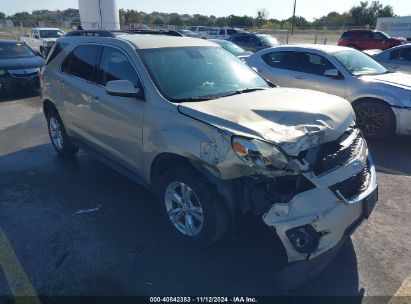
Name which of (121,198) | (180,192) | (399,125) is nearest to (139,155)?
(180,192)

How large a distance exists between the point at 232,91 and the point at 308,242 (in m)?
1.80

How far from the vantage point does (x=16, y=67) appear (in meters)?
10.4

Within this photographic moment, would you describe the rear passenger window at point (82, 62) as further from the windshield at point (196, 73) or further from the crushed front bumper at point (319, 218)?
the crushed front bumper at point (319, 218)

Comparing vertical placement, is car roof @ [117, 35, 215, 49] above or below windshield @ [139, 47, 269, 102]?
above

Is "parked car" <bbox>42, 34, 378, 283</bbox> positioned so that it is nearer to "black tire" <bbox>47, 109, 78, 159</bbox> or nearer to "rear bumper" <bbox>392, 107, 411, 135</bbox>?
"black tire" <bbox>47, 109, 78, 159</bbox>

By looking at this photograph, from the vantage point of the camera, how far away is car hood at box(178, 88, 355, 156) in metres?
2.71

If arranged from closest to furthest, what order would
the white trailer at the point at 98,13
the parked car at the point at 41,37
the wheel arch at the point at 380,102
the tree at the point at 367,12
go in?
the wheel arch at the point at 380,102
the parked car at the point at 41,37
the white trailer at the point at 98,13
the tree at the point at 367,12

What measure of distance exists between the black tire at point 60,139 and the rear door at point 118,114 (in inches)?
50.9

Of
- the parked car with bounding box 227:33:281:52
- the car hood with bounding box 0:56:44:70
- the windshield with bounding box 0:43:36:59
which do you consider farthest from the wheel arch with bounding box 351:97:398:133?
the parked car with bounding box 227:33:281:52

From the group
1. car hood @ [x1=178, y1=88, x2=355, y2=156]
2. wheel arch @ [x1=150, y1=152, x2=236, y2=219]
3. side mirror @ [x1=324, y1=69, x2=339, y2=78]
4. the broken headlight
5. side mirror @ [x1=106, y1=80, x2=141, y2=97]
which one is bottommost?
wheel arch @ [x1=150, y1=152, x2=236, y2=219]

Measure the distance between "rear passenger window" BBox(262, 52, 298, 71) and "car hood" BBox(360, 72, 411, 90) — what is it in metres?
1.52

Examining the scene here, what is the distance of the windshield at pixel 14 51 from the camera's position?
1101 cm

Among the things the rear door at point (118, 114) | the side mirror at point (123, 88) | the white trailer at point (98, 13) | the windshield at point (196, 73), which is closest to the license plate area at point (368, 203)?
the windshield at point (196, 73)

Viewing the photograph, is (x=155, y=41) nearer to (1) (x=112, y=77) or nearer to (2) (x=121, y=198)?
(1) (x=112, y=77)
